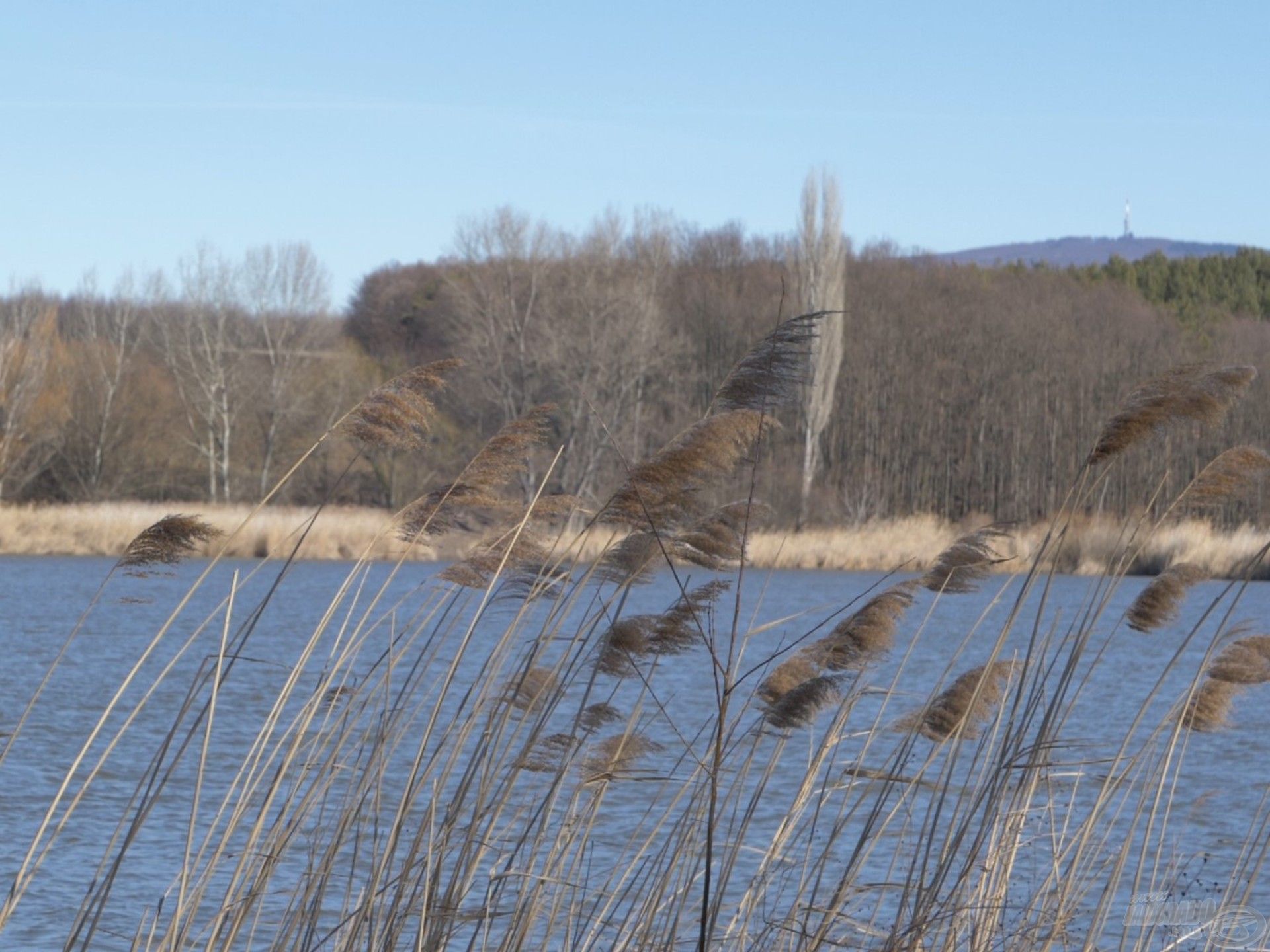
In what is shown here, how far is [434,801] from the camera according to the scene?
2477 millimetres

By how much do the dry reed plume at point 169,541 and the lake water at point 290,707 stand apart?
0.23 m

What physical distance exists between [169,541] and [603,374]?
90.6 feet

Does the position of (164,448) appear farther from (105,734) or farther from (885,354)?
(105,734)

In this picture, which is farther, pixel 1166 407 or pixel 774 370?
pixel 1166 407

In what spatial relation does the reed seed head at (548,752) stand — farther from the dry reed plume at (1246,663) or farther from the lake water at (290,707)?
the dry reed plume at (1246,663)

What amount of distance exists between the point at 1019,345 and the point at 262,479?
1796cm

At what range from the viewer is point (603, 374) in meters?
30.0

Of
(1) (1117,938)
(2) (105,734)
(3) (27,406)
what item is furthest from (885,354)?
(1) (1117,938)

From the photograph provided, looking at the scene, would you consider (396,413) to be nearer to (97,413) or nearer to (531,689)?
(531,689)

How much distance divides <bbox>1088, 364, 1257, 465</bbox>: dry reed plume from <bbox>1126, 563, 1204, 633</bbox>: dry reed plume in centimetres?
47

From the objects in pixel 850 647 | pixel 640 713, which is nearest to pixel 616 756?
pixel 640 713

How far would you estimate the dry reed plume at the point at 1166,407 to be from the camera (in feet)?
8.20

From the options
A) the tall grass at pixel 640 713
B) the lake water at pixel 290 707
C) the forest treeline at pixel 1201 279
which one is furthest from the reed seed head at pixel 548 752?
the forest treeline at pixel 1201 279

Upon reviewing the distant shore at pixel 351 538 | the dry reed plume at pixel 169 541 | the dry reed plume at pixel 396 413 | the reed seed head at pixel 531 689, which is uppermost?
the dry reed plume at pixel 396 413
